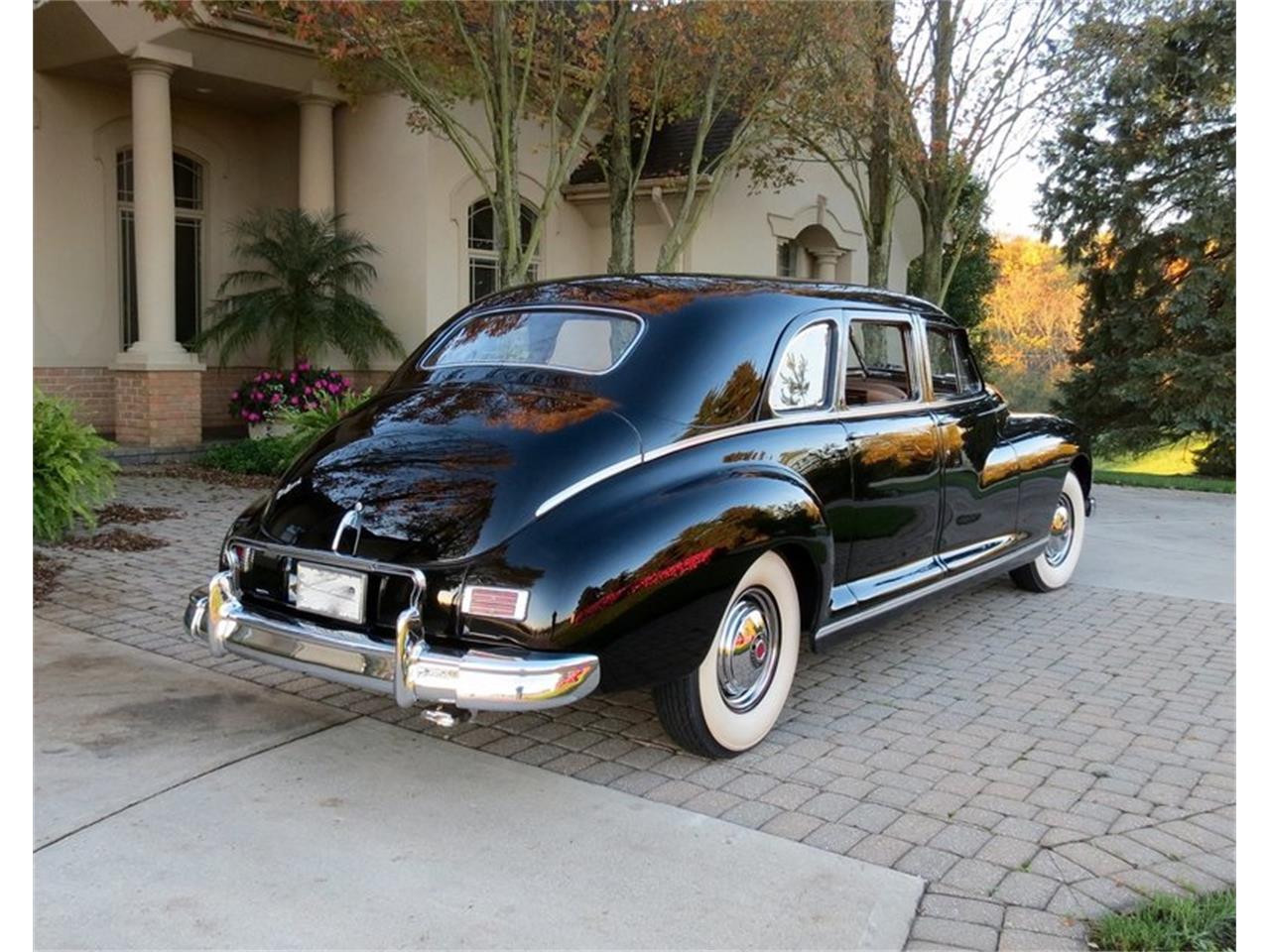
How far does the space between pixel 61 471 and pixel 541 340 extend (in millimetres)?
3726

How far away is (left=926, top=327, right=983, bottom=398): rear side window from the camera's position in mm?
5691

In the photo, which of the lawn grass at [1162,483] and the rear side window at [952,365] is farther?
the lawn grass at [1162,483]

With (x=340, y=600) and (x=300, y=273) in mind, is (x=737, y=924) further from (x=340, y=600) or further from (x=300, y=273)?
(x=300, y=273)

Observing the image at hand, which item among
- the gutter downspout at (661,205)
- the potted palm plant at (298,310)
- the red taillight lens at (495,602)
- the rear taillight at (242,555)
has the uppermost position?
the gutter downspout at (661,205)

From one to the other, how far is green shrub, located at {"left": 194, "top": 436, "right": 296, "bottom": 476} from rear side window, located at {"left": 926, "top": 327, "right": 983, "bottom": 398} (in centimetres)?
728

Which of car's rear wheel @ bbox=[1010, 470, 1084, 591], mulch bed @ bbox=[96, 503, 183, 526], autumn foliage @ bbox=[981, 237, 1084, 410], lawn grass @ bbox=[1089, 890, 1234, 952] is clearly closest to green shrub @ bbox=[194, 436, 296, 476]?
mulch bed @ bbox=[96, 503, 183, 526]

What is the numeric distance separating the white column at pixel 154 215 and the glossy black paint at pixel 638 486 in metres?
8.54

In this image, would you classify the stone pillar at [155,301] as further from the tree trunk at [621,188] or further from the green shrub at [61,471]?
the green shrub at [61,471]

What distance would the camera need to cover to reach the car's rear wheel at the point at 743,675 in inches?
154

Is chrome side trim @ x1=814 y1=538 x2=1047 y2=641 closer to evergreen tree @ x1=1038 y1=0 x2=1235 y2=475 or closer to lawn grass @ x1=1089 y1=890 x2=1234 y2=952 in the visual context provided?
lawn grass @ x1=1089 y1=890 x2=1234 y2=952

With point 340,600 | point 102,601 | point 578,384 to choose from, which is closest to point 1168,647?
point 578,384

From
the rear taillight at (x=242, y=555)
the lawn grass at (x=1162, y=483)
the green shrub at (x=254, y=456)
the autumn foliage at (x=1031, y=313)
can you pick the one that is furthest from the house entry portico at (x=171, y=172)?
the autumn foliage at (x=1031, y=313)

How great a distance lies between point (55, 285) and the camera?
12.6 metres

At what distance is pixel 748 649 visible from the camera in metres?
4.15
